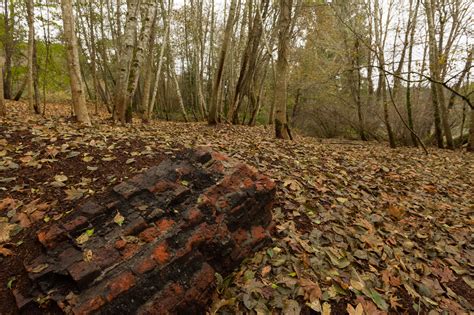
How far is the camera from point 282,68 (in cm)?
750

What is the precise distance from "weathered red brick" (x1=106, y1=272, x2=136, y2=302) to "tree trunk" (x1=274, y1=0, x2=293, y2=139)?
20.8 feet

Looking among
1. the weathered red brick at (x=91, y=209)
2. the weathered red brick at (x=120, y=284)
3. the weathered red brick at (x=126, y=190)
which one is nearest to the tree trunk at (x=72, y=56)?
the weathered red brick at (x=126, y=190)

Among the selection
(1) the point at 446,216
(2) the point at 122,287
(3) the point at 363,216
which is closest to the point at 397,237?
(3) the point at 363,216

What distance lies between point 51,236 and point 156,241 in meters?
0.87

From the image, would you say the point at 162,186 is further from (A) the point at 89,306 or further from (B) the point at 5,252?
(B) the point at 5,252

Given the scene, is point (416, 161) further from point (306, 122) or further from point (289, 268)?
point (306, 122)

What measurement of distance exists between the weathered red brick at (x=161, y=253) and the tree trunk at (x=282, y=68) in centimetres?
601

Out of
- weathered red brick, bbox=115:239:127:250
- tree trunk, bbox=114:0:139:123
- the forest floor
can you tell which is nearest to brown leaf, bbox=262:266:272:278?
the forest floor

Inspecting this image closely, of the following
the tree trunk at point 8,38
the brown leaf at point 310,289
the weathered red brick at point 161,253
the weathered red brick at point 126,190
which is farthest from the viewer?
the tree trunk at point 8,38

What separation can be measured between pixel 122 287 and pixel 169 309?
0.38 meters

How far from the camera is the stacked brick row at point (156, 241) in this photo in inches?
79.7

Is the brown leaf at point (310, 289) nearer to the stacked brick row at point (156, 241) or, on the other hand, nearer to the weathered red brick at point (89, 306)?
the stacked brick row at point (156, 241)

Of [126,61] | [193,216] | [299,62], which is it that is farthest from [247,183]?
[299,62]

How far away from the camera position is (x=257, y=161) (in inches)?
196
